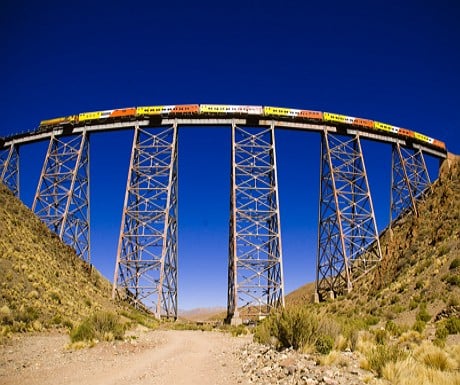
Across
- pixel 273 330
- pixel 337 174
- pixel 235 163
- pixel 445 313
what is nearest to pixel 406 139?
pixel 337 174

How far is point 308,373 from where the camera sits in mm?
3969

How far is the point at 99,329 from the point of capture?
8102mm

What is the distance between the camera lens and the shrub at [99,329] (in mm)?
7641

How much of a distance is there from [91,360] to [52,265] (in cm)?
967

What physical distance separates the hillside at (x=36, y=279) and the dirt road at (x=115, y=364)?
1.80m

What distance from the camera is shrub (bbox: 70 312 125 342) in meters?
7.64

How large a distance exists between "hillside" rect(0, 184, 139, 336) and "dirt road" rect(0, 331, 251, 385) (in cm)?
180

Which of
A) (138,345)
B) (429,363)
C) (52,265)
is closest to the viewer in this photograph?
(429,363)

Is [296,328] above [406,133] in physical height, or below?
below

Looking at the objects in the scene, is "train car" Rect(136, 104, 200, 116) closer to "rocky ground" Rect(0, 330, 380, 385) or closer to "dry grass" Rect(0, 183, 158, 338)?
"dry grass" Rect(0, 183, 158, 338)

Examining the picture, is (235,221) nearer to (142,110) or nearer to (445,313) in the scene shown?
(142,110)

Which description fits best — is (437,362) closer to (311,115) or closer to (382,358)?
(382,358)

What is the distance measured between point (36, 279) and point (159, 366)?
812cm

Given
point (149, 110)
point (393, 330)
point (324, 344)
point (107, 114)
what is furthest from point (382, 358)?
point (107, 114)
